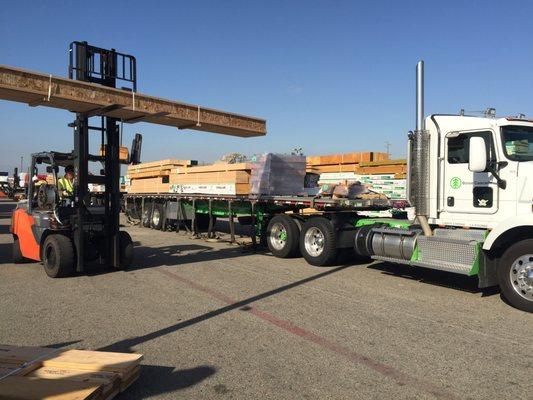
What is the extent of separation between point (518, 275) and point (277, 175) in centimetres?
711

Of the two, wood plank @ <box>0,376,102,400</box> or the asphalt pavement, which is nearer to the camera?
wood plank @ <box>0,376,102,400</box>

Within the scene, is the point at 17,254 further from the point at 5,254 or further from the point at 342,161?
the point at 342,161

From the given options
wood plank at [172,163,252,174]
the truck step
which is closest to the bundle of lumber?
wood plank at [172,163,252,174]

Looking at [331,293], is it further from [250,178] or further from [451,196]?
[250,178]

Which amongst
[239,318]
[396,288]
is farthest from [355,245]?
[239,318]

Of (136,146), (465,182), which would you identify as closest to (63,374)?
(136,146)

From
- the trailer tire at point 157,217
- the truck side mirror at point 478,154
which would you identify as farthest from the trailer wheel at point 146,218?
the truck side mirror at point 478,154

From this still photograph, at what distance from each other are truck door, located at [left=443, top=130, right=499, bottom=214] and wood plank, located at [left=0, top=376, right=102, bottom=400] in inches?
257

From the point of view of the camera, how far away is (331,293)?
25.6 ft

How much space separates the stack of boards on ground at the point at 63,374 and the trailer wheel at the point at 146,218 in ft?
52.9

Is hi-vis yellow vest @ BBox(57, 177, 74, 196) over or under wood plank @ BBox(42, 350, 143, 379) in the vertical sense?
over

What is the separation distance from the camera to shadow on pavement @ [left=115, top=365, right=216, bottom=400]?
4.05 metres

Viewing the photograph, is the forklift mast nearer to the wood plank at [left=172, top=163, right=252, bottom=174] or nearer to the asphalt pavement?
the asphalt pavement

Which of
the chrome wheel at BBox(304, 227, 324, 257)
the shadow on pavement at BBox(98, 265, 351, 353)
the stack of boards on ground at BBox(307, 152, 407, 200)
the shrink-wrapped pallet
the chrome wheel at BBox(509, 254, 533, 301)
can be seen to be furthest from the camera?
the stack of boards on ground at BBox(307, 152, 407, 200)
